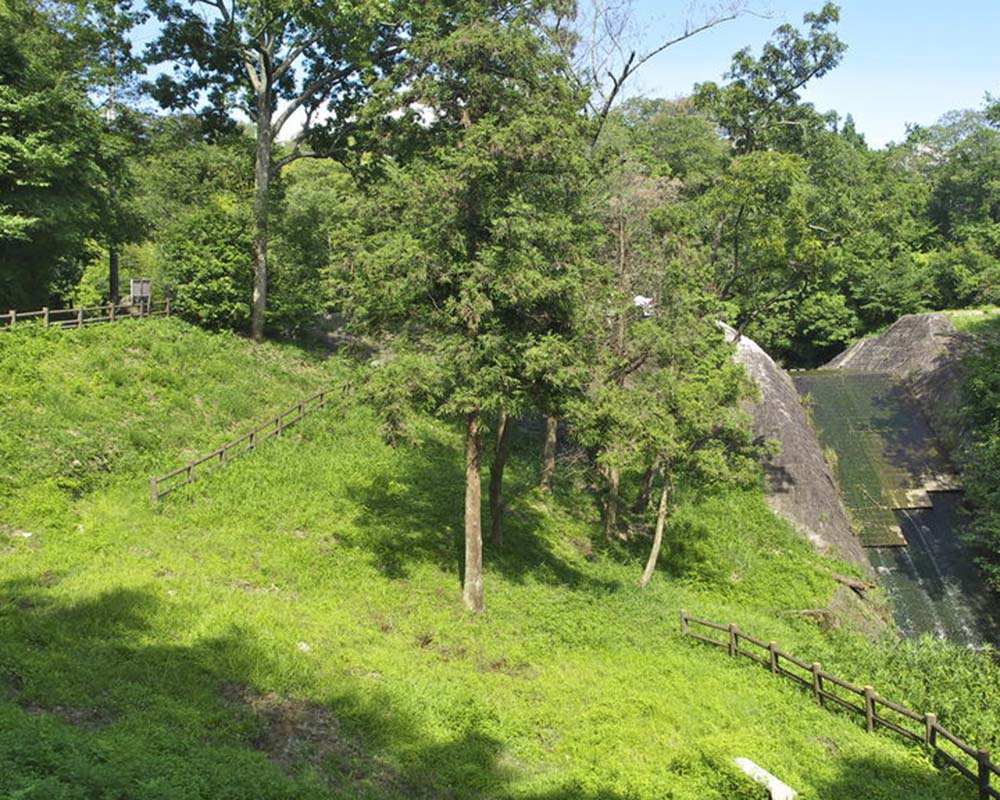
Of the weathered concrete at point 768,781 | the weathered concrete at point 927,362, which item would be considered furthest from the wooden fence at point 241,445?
the weathered concrete at point 927,362

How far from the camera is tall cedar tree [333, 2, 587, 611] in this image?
14781 mm

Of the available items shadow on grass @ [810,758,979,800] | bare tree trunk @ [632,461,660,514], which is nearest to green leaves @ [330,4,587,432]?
shadow on grass @ [810,758,979,800]

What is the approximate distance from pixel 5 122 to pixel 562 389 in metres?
22.9

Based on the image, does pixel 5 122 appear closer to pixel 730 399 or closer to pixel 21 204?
pixel 21 204

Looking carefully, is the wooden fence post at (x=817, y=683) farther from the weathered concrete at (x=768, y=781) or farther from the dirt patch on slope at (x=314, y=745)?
the dirt patch on slope at (x=314, y=745)

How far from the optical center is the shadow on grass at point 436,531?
1877cm

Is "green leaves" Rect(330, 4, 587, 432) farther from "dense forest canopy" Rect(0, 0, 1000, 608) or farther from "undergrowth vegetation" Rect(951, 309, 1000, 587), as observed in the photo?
"undergrowth vegetation" Rect(951, 309, 1000, 587)

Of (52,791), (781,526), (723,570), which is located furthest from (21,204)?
(781,526)

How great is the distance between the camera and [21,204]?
2503cm

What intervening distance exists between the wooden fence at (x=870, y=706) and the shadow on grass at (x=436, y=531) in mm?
3946

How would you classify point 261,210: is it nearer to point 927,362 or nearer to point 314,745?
point 314,745

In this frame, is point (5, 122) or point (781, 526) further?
point (781, 526)

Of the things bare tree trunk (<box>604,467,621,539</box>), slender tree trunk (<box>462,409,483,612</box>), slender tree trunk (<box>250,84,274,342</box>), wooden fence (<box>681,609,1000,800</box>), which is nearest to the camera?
wooden fence (<box>681,609,1000,800</box>)

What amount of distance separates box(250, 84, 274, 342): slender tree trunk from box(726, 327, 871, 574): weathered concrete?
2039cm
